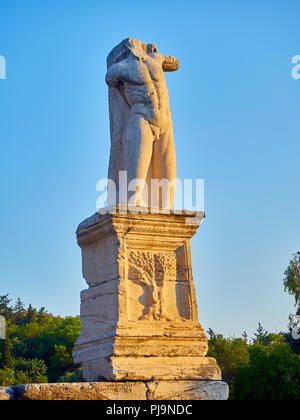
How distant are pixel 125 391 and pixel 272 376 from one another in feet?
87.6

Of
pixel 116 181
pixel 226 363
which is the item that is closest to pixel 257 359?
pixel 226 363

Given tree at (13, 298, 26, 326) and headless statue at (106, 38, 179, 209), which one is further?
tree at (13, 298, 26, 326)

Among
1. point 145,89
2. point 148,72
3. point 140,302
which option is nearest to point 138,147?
point 145,89

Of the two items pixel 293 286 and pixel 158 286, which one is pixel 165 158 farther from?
pixel 293 286

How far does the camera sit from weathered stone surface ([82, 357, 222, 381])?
21.4ft

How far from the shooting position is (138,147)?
25.7 feet

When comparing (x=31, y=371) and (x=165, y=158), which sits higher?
(x=31, y=371)

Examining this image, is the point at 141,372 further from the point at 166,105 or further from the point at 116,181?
the point at 166,105

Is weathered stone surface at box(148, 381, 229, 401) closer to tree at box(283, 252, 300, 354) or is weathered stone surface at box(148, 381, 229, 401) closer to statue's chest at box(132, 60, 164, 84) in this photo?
statue's chest at box(132, 60, 164, 84)

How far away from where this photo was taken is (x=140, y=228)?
23.5 feet

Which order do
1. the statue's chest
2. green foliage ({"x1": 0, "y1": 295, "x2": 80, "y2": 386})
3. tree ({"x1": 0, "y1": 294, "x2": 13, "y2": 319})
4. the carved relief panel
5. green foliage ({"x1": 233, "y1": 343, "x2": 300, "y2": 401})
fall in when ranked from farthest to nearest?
tree ({"x1": 0, "y1": 294, "x2": 13, "y2": 319}), green foliage ({"x1": 0, "y1": 295, "x2": 80, "y2": 386}), green foliage ({"x1": 233, "y1": 343, "x2": 300, "y2": 401}), the statue's chest, the carved relief panel

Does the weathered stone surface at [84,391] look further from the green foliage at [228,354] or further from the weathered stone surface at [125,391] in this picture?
the green foliage at [228,354]

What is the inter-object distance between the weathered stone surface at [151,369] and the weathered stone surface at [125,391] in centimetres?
7

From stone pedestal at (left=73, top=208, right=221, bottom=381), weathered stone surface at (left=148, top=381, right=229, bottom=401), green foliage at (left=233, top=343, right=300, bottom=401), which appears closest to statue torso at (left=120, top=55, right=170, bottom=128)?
stone pedestal at (left=73, top=208, right=221, bottom=381)
